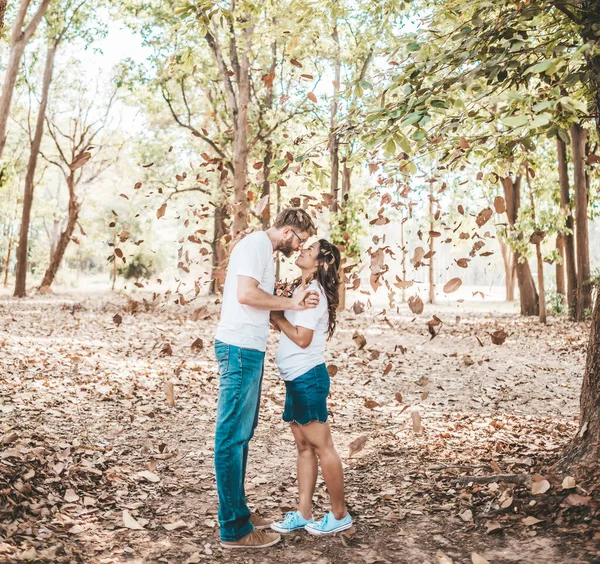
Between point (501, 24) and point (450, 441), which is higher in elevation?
→ point (501, 24)

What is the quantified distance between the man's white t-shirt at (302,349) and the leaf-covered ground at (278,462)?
1140 millimetres

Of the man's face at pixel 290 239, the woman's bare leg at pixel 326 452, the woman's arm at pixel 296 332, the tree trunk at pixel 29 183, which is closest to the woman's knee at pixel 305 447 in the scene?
the woman's bare leg at pixel 326 452

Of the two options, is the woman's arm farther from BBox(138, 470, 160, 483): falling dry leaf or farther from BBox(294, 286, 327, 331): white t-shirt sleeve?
BBox(138, 470, 160, 483): falling dry leaf

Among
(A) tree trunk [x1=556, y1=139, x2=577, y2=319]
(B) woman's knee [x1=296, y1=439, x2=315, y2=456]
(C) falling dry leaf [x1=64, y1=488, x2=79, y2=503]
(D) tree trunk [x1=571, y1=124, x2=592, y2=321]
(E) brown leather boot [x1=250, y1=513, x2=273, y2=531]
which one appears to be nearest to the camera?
(B) woman's knee [x1=296, y1=439, x2=315, y2=456]

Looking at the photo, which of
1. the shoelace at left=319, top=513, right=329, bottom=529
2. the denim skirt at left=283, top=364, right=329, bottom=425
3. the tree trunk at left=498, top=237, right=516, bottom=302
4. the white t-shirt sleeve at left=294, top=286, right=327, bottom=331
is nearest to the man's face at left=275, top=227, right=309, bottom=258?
the white t-shirt sleeve at left=294, top=286, right=327, bottom=331

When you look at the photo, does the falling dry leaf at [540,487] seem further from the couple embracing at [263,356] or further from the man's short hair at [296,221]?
the man's short hair at [296,221]

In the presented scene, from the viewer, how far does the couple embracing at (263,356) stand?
3.72 meters

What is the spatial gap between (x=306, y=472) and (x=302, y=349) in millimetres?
957

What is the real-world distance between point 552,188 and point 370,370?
13.8 meters

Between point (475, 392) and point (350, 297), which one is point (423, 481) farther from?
point (350, 297)

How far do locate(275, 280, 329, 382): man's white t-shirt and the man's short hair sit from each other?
0.40m

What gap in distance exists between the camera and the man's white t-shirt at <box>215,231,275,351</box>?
12.1ft

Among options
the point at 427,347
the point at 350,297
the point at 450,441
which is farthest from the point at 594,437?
the point at 350,297

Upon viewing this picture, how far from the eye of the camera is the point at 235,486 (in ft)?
12.4
